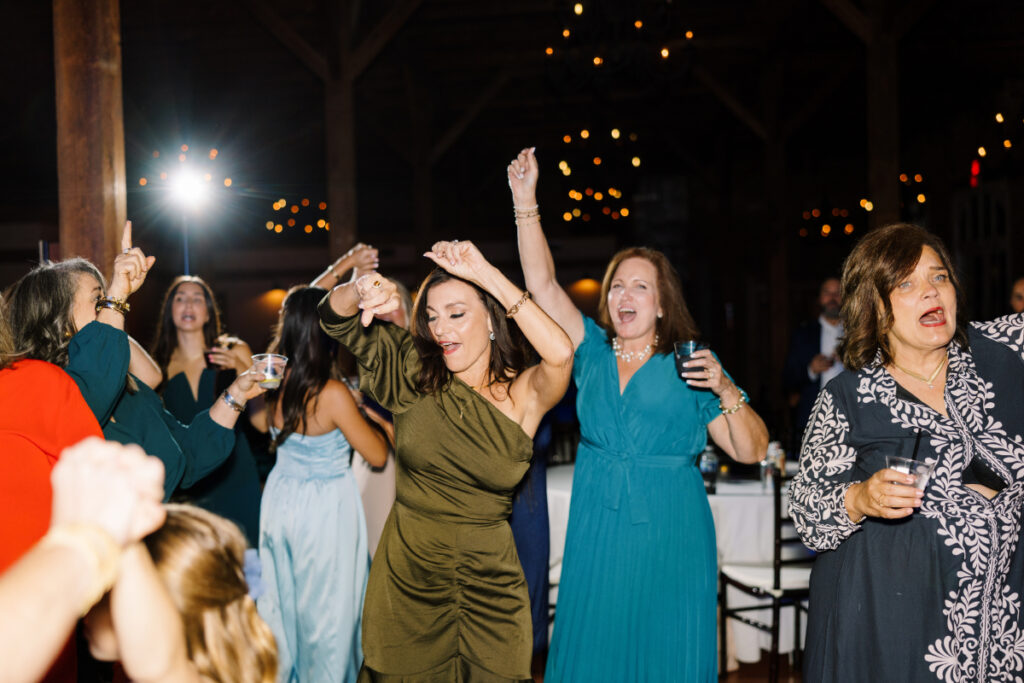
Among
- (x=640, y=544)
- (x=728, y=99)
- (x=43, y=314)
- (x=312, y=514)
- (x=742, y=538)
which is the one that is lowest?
(x=742, y=538)

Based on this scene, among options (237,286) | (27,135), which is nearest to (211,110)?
(27,135)

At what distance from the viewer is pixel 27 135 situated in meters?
11.4

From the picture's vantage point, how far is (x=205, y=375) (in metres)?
3.76

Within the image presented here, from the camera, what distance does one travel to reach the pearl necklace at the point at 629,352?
103 inches

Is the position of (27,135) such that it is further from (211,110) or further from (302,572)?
(302,572)

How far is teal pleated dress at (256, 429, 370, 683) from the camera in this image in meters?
3.11

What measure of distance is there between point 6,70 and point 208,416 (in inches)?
381

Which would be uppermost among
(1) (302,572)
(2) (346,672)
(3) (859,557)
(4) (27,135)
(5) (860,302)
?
(4) (27,135)

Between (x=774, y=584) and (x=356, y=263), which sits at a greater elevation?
(x=356, y=263)

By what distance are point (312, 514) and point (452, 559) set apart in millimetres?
1292

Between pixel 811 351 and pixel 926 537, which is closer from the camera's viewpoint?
pixel 926 537

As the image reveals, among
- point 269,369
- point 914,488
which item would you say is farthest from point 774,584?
point 269,369

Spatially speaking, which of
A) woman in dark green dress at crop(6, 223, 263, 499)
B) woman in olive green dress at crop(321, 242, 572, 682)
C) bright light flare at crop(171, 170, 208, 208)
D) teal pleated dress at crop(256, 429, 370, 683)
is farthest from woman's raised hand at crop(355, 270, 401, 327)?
bright light flare at crop(171, 170, 208, 208)

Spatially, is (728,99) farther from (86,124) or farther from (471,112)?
(86,124)
